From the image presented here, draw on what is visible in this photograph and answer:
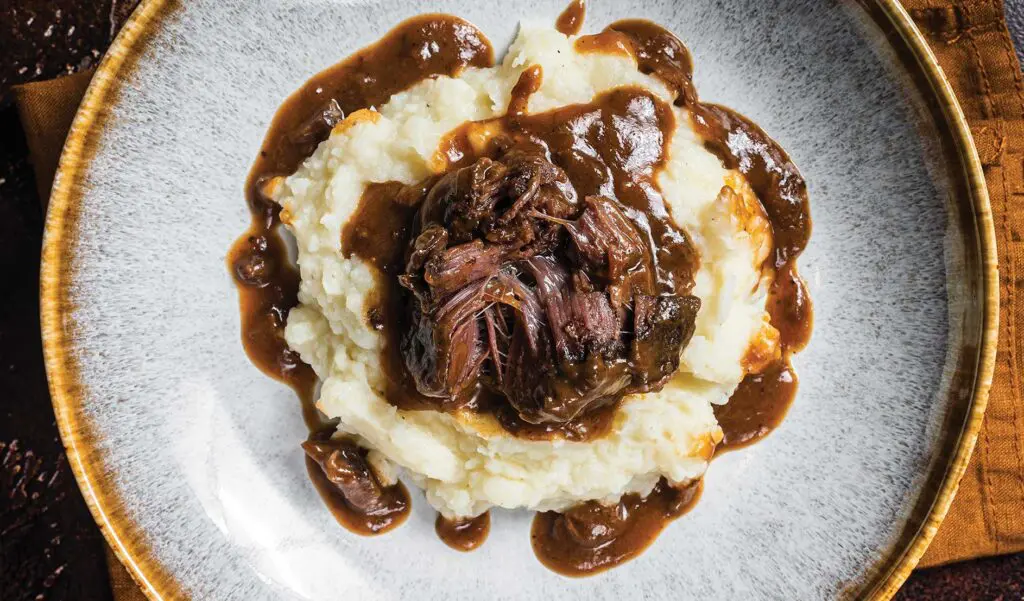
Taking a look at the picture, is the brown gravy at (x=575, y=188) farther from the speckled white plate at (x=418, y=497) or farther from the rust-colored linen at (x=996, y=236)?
the rust-colored linen at (x=996, y=236)

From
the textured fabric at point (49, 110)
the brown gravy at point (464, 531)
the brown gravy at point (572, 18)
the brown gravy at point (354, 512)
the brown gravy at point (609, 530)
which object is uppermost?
the brown gravy at point (572, 18)

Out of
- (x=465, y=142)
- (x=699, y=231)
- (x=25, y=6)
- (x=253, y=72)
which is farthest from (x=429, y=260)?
(x=25, y=6)

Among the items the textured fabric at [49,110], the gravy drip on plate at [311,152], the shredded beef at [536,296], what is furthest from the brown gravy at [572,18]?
the textured fabric at [49,110]

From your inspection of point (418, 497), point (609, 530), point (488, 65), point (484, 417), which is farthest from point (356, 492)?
point (488, 65)

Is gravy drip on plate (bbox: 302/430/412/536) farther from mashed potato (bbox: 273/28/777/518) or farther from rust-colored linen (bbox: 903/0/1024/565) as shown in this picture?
rust-colored linen (bbox: 903/0/1024/565)

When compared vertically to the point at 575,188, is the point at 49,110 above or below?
below

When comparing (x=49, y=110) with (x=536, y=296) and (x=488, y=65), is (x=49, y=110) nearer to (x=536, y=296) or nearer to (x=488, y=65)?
(x=488, y=65)

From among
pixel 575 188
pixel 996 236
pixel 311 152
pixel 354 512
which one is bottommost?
pixel 354 512
